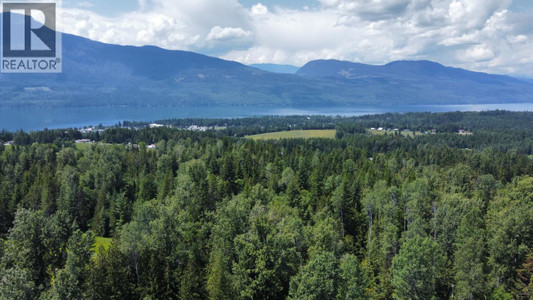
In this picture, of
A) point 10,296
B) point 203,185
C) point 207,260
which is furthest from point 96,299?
point 203,185

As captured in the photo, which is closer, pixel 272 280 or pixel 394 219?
pixel 272 280

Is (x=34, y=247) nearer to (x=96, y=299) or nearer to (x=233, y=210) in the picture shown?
(x=96, y=299)

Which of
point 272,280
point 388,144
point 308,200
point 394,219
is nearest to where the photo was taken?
point 272,280

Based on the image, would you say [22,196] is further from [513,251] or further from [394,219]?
[513,251]

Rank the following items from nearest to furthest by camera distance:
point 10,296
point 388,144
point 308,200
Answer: point 10,296 < point 308,200 < point 388,144

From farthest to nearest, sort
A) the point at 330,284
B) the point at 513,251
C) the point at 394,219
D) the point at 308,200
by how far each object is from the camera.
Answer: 1. the point at 308,200
2. the point at 394,219
3. the point at 513,251
4. the point at 330,284

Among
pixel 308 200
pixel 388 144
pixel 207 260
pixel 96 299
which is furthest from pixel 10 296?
pixel 388 144

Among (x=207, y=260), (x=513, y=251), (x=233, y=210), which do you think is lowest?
(x=207, y=260)

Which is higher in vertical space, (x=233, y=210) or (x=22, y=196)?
(x=233, y=210)

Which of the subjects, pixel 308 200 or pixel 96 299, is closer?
pixel 96 299
